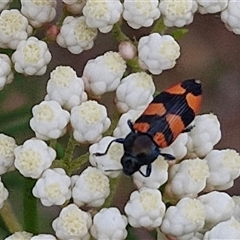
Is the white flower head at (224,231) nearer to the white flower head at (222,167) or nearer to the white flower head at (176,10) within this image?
the white flower head at (222,167)

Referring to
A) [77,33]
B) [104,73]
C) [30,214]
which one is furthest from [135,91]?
[30,214]

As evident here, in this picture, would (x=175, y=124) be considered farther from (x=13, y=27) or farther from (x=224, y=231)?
(x=13, y=27)

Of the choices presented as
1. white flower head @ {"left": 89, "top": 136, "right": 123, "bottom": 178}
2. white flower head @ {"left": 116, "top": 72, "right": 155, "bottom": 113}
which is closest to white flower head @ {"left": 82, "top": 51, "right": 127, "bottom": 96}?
white flower head @ {"left": 116, "top": 72, "right": 155, "bottom": 113}

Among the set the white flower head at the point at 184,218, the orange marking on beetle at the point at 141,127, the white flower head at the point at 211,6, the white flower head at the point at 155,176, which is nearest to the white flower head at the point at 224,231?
the white flower head at the point at 184,218

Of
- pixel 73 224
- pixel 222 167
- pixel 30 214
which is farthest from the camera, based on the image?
pixel 30 214

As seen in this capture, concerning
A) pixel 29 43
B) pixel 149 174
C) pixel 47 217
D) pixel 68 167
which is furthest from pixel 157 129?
pixel 47 217

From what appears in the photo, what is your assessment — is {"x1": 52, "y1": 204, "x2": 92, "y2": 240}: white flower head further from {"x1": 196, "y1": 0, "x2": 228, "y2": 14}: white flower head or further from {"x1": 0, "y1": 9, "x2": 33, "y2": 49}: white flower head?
{"x1": 196, "y1": 0, "x2": 228, "y2": 14}: white flower head
